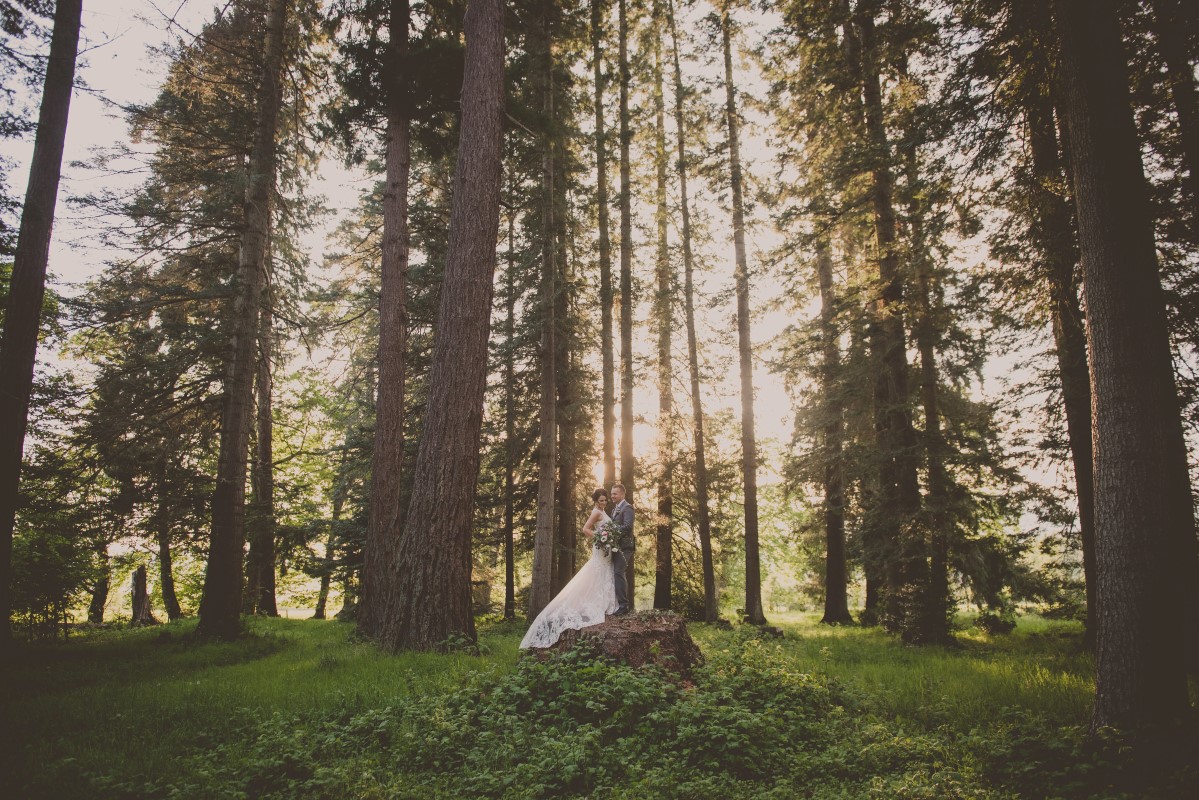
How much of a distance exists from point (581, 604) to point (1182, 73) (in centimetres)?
984

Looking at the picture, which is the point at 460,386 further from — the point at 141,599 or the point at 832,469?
the point at 141,599

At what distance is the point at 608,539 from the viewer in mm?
8516

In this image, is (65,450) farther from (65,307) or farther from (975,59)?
(975,59)

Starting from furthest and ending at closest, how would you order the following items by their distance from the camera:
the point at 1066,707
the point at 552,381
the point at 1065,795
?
the point at 552,381 < the point at 1066,707 < the point at 1065,795

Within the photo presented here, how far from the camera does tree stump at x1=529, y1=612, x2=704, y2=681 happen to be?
18.8 feet

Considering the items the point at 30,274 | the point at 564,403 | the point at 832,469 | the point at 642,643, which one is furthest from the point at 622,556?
the point at 30,274

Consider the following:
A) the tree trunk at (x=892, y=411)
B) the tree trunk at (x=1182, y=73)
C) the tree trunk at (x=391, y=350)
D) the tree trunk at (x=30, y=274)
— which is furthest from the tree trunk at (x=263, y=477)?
the tree trunk at (x=1182, y=73)

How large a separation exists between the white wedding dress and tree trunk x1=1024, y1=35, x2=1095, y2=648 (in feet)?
20.3

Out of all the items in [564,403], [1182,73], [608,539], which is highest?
[1182,73]

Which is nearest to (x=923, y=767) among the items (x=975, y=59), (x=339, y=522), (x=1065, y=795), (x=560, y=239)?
(x=1065, y=795)

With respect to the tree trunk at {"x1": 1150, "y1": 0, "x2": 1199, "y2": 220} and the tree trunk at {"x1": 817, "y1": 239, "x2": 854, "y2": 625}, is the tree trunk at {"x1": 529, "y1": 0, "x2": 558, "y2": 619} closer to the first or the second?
the tree trunk at {"x1": 817, "y1": 239, "x2": 854, "y2": 625}

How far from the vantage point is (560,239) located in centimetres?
1378

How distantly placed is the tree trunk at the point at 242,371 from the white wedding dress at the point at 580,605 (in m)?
6.44

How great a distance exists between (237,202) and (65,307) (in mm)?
3621
